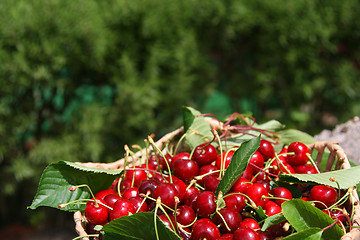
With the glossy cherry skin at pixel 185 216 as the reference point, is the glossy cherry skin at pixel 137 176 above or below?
above

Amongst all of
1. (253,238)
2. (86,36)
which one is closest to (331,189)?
(253,238)

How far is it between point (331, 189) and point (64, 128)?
84.9 inches

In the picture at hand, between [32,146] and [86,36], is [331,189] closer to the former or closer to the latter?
[86,36]

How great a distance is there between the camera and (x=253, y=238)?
3.52 ft

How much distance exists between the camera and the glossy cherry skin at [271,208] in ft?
4.04

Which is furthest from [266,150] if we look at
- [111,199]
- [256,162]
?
[111,199]

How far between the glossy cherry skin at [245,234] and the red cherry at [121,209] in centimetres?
32

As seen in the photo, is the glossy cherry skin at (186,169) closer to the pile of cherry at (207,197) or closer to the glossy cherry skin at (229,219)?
the pile of cherry at (207,197)

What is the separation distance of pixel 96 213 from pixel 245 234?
0.45m

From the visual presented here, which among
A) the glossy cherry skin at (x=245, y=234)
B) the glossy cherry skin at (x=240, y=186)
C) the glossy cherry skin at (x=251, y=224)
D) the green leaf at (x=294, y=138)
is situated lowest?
the glossy cherry skin at (x=251, y=224)

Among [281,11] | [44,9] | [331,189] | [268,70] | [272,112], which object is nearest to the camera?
[331,189]

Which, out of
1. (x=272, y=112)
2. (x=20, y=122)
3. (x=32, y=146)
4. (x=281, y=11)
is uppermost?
(x=281, y=11)

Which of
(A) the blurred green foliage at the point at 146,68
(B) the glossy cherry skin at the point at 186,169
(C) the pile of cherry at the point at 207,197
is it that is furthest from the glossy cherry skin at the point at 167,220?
(A) the blurred green foliage at the point at 146,68

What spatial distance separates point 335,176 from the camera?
1282mm
